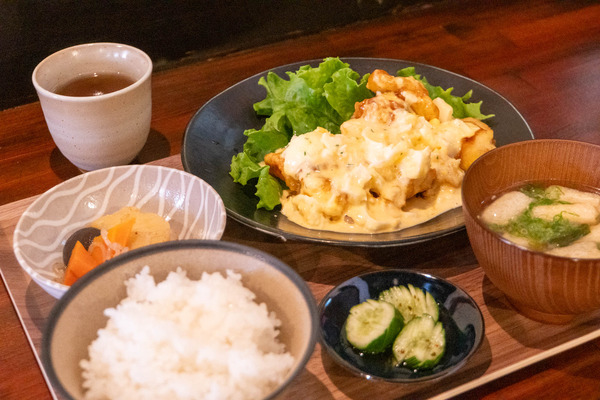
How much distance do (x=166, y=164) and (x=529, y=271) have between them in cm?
134

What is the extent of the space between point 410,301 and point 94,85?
1389 millimetres

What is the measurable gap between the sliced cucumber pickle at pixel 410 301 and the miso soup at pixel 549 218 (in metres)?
0.27

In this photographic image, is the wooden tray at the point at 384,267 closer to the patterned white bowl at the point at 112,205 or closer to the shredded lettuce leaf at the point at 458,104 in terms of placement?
the patterned white bowl at the point at 112,205

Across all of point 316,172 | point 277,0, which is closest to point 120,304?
point 316,172

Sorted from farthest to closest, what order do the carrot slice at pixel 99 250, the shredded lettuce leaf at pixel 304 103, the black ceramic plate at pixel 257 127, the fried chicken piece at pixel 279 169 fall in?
the shredded lettuce leaf at pixel 304 103 → the fried chicken piece at pixel 279 169 → the black ceramic plate at pixel 257 127 → the carrot slice at pixel 99 250

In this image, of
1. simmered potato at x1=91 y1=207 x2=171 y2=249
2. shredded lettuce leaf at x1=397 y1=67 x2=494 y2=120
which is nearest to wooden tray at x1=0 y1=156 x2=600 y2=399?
simmered potato at x1=91 y1=207 x2=171 y2=249

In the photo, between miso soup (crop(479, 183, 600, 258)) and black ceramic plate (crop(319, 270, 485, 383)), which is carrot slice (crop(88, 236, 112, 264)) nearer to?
black ceramic plate (crop(319, 270, 485, 383))

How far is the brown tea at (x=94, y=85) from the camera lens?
216 centimetres

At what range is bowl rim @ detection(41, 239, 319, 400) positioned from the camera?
111 cm

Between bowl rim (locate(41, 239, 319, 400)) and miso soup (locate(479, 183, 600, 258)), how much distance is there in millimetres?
637

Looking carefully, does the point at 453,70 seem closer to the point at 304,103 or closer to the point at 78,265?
the point at 304,103

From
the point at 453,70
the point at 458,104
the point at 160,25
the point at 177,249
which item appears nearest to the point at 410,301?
the point at 177,249

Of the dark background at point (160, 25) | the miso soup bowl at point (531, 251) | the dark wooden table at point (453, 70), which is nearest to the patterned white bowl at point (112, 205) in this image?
the dark wooden table at point (453, 70)

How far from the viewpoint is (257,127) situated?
2.42 m
